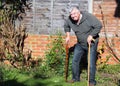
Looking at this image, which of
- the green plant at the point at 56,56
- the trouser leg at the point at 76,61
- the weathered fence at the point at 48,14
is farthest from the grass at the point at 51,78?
the weathered fence at the point at 48,14

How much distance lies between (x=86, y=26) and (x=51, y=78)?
1641mm

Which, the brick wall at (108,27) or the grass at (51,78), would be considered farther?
the brick wall at (108,27)

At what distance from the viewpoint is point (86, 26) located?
8.66 meters

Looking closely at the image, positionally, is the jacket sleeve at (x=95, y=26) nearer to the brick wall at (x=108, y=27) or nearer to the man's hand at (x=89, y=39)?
the man's hand at (x=89, y=39)

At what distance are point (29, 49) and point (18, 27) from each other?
2.15 ft

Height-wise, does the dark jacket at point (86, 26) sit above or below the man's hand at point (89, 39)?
above

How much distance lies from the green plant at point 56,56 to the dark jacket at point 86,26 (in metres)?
1.15

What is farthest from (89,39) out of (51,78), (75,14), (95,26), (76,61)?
(51,78)

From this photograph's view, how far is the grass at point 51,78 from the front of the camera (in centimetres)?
913

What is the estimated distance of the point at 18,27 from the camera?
34.3 feet

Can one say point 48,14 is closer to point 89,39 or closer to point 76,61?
point 76,61

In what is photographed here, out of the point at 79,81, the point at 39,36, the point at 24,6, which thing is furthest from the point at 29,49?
the point at 79,81

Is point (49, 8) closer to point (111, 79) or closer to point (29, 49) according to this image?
point (29, 49)

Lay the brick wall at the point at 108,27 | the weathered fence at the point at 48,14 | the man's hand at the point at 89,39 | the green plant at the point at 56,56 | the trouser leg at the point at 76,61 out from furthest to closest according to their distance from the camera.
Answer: the weathered fence at the point at 48,14
the brick wall at the point at 108,27
the green plant at the point at 56,56
the trouser leg at the point at 76,61
the man's hand at the point at 89,39
